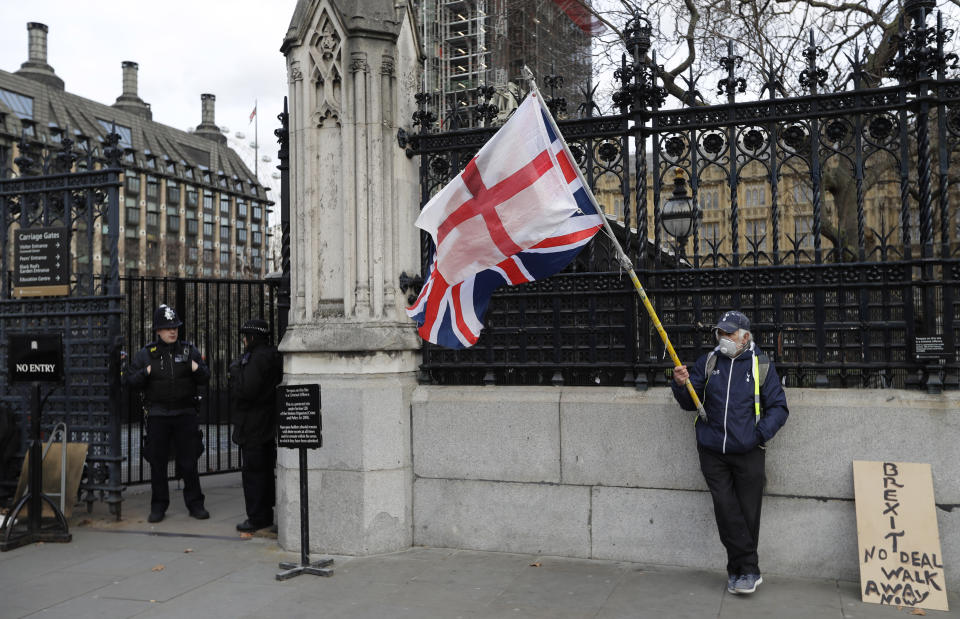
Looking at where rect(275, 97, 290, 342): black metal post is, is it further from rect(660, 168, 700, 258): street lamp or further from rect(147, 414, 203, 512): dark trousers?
rect(660, 168, 700, 258): street lamp

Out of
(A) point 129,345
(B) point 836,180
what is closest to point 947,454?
(A) point 129,345

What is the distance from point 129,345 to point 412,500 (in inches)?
176

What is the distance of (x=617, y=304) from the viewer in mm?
6992

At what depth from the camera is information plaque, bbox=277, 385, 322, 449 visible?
6.51 m

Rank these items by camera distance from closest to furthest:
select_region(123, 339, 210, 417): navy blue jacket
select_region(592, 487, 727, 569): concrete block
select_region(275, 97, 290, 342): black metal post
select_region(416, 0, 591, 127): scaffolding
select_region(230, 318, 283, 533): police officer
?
1. select_region(592, 487, 727, 569): concrete block
2. select_region(230, 318, 283, 533): police officer
3. select_region(275, 97, 290, 342): black metal post
4. select_region(123, 339, 210, 417): navy blue jacket
5. select_region(416, 0, 591, 127): scaffolding

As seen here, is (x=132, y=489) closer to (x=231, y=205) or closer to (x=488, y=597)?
(x=488, y=597)

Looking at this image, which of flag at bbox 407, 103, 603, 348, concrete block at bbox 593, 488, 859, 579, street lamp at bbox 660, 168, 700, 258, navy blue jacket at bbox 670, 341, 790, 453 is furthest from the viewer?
street lamp at bbox 660, 168, 700, 258

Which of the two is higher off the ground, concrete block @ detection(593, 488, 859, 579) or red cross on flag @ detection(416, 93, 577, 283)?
red cross on flag @ detection(416, 93, 577, 283)

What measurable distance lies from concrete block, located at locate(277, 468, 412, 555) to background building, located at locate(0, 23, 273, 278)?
67.6 meters

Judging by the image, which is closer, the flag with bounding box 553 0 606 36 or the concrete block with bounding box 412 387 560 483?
the concrete block with bounding box 412 387 560 483

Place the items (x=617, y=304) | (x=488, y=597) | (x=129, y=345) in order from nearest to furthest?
(x=488, y=597), (x=617, y=304), (x=129, y=345)

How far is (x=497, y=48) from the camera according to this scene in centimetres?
3366

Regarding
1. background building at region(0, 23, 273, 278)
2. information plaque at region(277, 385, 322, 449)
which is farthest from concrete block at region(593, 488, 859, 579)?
background building at region(0, 23, 273, 278)

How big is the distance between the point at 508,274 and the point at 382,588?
8.07 feet
